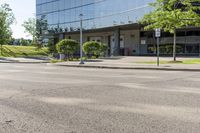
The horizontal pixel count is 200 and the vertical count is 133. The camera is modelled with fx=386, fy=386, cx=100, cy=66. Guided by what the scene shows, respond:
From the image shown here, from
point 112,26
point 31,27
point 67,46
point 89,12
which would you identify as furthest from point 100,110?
point 31,27

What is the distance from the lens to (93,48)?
146 feet

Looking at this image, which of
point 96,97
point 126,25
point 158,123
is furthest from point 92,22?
point 158,123

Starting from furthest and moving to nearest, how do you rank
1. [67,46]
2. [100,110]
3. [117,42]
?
[117,42] < [67,46] < [100,110]

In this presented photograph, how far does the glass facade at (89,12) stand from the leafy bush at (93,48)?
28.9 feet

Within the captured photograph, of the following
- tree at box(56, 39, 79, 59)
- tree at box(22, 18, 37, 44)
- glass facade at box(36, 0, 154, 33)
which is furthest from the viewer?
tree at box(22, 18, 37, 44)

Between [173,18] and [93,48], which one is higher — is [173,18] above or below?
above

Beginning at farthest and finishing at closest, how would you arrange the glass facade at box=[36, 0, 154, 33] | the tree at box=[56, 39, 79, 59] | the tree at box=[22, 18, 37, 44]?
the tree at box=[22, 18, 37, 44]
the glass facade at box=[36, 0, 154, 33]
the tree at box=[56, 39, 79, 59]

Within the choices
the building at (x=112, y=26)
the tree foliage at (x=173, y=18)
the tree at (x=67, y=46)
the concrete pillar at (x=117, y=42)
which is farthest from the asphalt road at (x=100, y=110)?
the concrete pillar at (x=117, y=42)

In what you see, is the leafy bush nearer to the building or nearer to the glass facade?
the building

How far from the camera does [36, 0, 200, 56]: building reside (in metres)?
52.3

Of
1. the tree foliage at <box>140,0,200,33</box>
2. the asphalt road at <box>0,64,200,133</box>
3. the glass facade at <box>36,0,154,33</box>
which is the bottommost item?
the asphalt road at <box>0,64,200,133</box>

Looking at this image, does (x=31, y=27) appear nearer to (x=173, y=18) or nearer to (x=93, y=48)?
(x=93, y=48)

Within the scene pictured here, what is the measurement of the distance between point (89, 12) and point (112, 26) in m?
9.52

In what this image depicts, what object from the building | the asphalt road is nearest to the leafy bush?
the building
